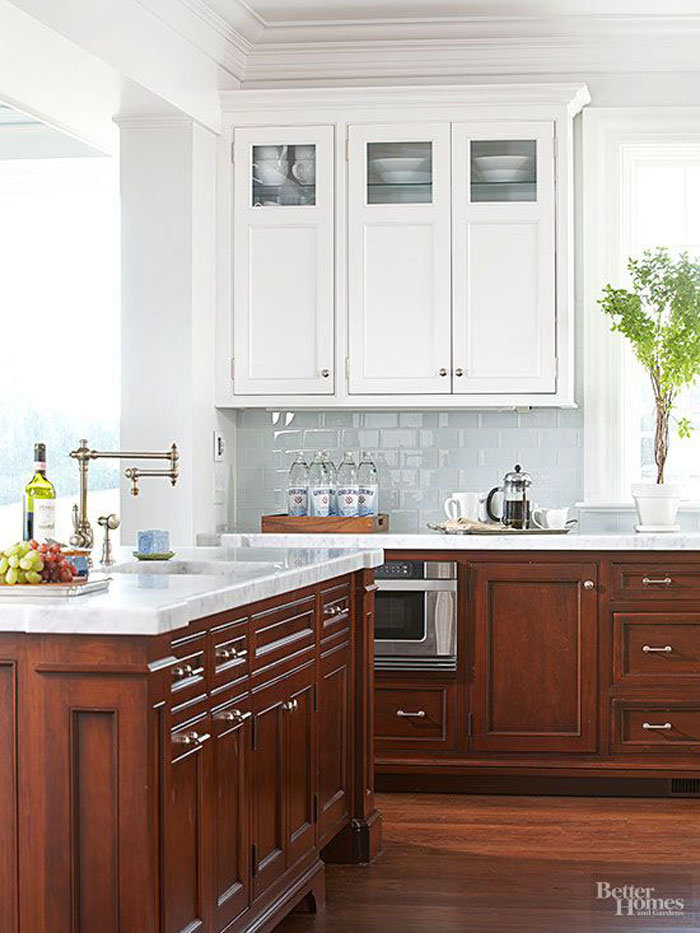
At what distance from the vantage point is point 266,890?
330 centimetres

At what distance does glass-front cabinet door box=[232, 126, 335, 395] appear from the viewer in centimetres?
562

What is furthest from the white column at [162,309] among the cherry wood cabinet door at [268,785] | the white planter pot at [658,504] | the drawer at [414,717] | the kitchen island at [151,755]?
the cherry wood cabinet door at [268,785]

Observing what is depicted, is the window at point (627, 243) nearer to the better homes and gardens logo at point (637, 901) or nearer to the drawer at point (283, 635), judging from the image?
the better homes and gardens logo at point (637, 901)

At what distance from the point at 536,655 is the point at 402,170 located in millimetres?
1918

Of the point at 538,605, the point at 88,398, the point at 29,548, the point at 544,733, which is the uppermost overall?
the point at 88,398

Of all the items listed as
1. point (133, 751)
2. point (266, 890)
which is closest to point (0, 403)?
point (266, 890)

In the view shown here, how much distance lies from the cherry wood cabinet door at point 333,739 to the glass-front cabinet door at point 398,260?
166 cm

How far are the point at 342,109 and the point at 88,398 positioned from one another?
6.20ft

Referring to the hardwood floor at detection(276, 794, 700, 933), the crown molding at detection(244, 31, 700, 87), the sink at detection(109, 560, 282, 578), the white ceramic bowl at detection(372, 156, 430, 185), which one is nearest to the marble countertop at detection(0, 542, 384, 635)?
the sink at detection(109, 560, 282, 578)

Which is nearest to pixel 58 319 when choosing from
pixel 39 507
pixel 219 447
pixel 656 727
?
pixel 219 447

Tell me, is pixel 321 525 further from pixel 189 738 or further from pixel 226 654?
pixel 189 738

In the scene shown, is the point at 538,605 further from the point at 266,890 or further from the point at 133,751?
the point at 133,751

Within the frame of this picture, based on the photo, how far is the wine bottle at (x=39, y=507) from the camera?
3.34 meters

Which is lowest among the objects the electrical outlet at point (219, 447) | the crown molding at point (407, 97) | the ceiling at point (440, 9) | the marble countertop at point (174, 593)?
the marble countertop at point (174, 593)
